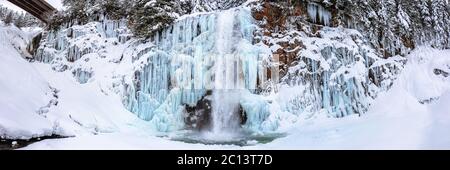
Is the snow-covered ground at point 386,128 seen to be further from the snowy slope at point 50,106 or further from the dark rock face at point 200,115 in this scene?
the dark rock face at point 200,115

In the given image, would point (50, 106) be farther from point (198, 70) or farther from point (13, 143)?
point (198, 70)

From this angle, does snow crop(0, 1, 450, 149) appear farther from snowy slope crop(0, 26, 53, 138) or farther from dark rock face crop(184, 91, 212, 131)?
dark rock face crop(184, 91, 212, 131)

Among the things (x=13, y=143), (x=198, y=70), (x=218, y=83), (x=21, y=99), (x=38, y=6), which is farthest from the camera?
(x=38, y=6)

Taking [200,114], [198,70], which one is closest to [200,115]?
[200,114]

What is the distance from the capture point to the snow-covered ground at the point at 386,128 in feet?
22.3

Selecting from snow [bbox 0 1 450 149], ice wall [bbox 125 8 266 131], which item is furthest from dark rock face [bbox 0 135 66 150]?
ice wall [bbox 125 8 266 131]

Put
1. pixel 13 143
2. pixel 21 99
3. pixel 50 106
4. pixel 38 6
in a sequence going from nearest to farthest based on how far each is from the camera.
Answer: pixel 13 143 → pixel 21 99 → pixel 50 106 → pixel 38 6

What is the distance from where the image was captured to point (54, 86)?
11.0 meters

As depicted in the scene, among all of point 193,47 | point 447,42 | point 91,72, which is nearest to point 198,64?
point 193,47

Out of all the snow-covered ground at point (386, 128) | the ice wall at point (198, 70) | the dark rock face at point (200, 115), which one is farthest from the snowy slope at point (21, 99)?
the dark rock face at point (200, 115)

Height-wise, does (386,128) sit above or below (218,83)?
below

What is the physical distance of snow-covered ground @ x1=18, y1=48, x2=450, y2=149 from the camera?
6.80 m

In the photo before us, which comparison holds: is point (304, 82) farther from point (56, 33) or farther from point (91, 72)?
point (56, 33)

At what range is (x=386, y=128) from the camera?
8.64 metres
